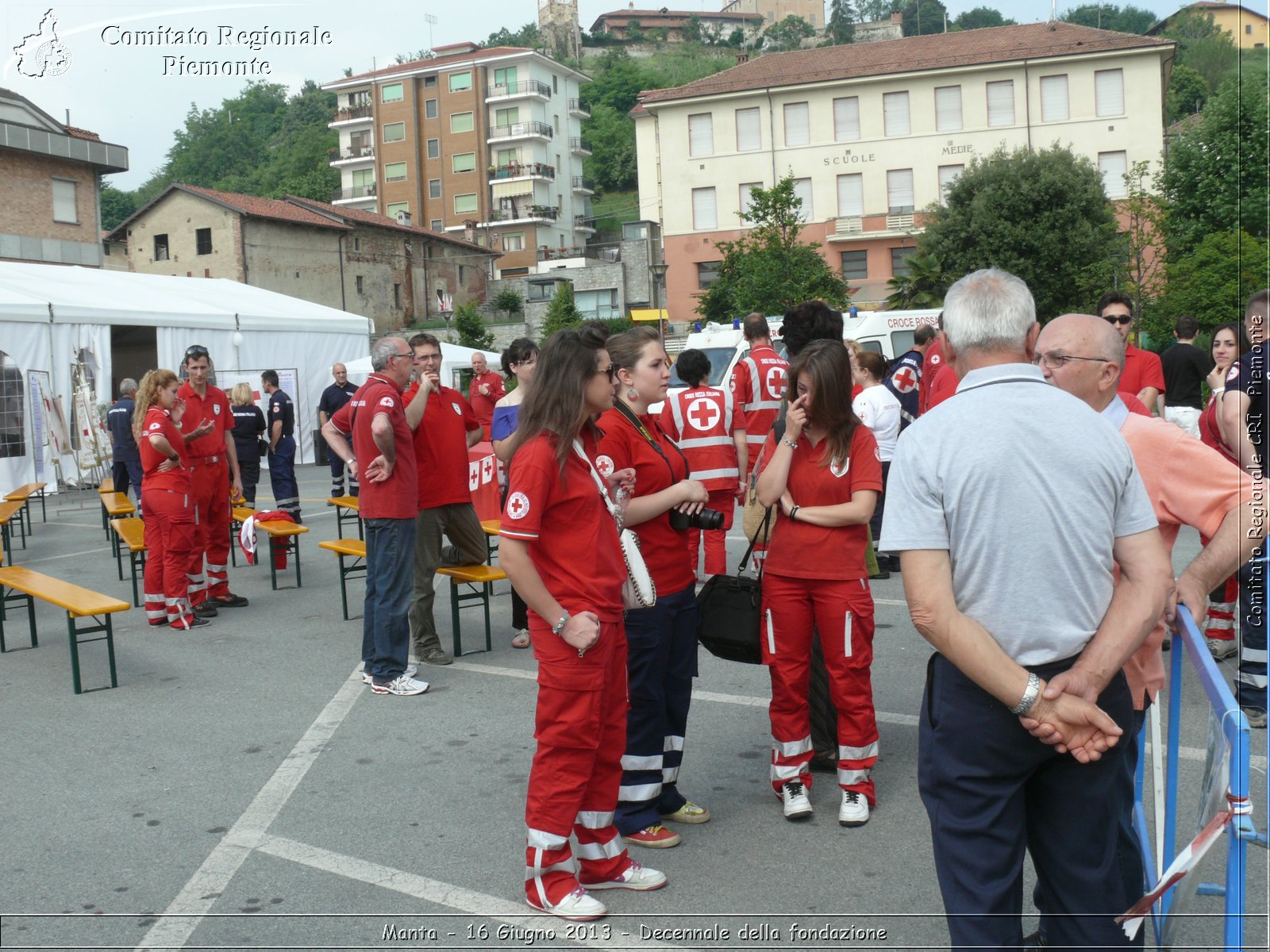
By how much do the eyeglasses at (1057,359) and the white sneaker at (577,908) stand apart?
86.4 inches

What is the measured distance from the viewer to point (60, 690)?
6.84 metres

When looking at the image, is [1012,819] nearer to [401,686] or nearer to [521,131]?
[401,686]

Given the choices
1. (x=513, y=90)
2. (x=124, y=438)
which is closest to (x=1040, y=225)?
(x=124, y=438)

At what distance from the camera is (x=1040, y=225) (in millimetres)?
39469

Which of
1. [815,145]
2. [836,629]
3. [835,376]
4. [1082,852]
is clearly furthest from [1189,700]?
[815,145]

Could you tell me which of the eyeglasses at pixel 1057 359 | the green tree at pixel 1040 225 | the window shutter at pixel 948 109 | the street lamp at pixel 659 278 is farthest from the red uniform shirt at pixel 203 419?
the street lamp at pixel 659 278

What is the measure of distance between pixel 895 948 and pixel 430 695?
143 inches

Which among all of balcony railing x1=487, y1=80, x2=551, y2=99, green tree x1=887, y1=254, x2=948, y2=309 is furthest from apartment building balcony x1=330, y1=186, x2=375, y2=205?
green tree x1=887, y1=254, x2=948, y2=309

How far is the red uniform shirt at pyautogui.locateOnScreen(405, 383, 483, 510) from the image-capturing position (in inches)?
276

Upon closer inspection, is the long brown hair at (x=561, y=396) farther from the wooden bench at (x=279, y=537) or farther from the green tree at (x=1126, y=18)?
the wooden bench at (x=279, y=537)

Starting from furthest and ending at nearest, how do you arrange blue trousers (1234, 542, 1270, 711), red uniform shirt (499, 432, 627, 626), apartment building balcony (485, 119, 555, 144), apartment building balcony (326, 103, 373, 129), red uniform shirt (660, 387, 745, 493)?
apartment building balcony (485, 119, 555, 144)
apartment building balcony (326, 103, 373, 129)
red uniform shirt (660, 387, 745, 493)
blue trousers (1234, 542, 1270, 711)
red uniform shirt (499, 432, 627, 626)

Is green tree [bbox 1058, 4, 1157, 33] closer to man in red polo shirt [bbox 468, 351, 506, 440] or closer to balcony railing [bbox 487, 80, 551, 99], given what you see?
man in red polo shirt [bbox 468, 351, 506, 440]

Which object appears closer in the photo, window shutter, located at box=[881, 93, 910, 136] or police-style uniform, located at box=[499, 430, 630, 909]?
police-style uniform, located at box=[499, 430, 630, 909]

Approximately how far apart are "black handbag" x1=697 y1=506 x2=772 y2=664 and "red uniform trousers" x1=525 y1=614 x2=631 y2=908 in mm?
846
